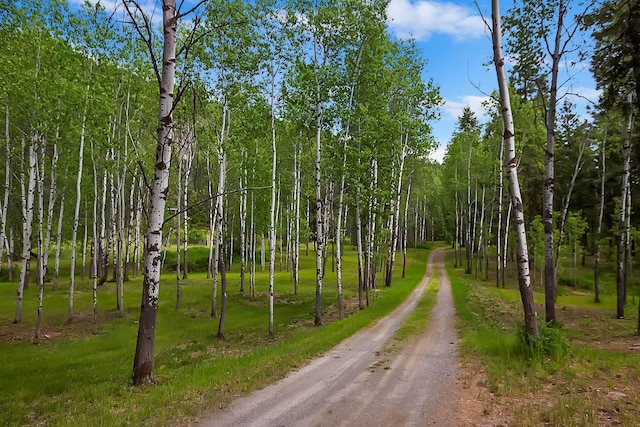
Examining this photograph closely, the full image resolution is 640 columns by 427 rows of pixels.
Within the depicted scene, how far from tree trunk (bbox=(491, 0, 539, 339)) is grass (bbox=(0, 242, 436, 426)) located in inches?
237

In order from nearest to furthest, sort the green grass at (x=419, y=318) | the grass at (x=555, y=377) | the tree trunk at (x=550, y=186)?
the grass at (x=555, y=377) < the tree trunk at (x=550, y=186) < the green grass at (x=419, y=318)

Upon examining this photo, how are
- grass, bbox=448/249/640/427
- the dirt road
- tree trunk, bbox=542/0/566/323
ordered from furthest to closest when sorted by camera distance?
tree trunk, bbox=542/0/566/323
the dirt road
grass, bbox=448/249/640/427

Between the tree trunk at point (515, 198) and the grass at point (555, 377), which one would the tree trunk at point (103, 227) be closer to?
the tree trunk at point (515, 198)

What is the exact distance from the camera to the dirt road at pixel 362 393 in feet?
21.0

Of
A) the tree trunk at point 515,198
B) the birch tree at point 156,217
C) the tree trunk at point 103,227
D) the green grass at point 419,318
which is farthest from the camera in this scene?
the tree trunk at point 103,227

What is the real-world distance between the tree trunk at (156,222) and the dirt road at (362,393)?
9.46 feet

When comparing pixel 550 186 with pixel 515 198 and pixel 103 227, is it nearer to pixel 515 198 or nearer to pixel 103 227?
pixel 515 198

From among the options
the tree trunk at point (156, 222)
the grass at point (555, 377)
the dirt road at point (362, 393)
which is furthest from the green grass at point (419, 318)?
the tree trunk at point (156, 222)

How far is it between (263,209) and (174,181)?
11983 millimetres

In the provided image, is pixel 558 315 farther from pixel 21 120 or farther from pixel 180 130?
pixel 21 120

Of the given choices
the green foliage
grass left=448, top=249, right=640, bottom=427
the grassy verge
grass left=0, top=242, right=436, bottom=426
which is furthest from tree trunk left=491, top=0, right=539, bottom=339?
grass left=0, top=242, right=436, bottom=426

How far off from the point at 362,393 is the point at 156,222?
5.83m

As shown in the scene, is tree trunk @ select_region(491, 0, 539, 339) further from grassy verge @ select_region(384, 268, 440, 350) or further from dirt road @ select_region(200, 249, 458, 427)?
grassy verge @ select_region(384, 268, 440, 350)

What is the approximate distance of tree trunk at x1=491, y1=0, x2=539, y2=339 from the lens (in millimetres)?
9859
